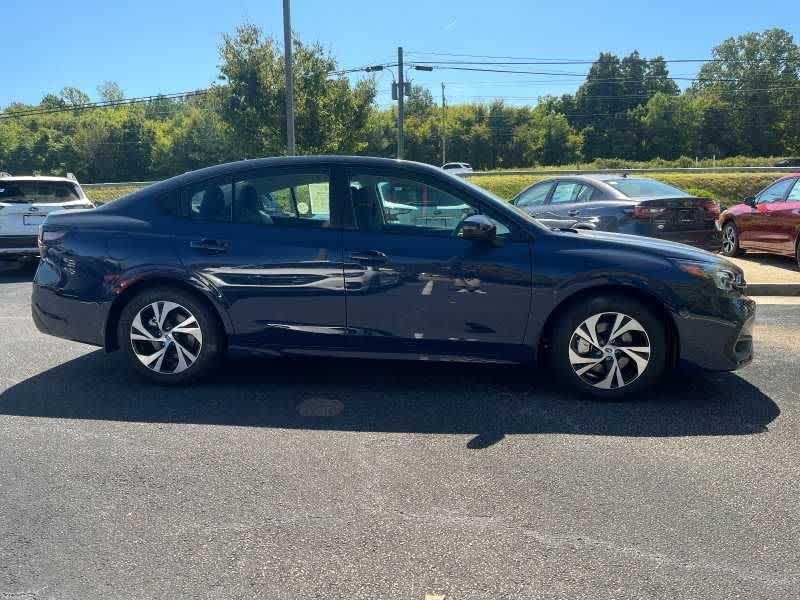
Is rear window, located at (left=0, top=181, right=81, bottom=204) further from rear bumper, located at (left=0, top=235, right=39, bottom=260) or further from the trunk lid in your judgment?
rear bumper, located at (left=0, top=235, right=39, bottom=260)

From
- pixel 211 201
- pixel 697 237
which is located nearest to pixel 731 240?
pixel 697 237

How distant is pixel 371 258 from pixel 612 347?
1.69m

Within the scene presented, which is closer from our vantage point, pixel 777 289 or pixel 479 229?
pixel 479 229

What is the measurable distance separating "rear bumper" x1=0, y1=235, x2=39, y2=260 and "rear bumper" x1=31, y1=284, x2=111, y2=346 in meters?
6.24

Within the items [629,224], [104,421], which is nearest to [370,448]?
[104,421]

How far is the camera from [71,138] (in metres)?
71.2

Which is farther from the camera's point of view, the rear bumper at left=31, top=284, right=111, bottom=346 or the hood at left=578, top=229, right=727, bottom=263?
the rear bumper at left=31, top=284, right=111, bottom=346

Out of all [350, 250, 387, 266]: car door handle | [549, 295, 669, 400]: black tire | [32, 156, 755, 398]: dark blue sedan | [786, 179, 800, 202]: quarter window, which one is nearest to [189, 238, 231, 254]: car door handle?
[32, 156, 755, 398]: dark blue sedan

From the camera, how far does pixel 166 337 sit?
16.4ft

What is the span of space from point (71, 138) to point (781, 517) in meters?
78.2

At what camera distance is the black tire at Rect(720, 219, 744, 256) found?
12.0 meters

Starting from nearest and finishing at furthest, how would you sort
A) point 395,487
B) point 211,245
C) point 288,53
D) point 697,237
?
1. point 395,487
2. point 211,245
3. point 697,237
4. point 288,53

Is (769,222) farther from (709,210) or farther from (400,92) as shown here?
(400,92)

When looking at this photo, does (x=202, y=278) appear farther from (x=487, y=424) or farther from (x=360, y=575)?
(x=360, y=575)
